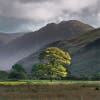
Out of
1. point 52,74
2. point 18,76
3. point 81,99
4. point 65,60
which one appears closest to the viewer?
point 81,99

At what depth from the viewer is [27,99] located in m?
36.7

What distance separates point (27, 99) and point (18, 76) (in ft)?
536

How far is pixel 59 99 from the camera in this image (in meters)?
37.1

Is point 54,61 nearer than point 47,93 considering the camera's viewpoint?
No

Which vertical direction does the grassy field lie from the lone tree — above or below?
below

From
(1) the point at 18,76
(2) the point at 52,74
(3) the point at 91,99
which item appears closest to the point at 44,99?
(3) the point at 91,99

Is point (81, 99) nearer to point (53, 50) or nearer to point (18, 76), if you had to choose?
point (53, 50)

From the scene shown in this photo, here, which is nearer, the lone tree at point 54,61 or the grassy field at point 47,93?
the grassy field at point 47,93

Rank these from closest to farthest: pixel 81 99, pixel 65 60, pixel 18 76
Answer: pixel 81 99 → pixel 65 60 → pixel 18 76

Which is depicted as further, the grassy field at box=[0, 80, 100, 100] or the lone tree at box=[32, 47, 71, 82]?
the lone tree at box=[32, 47, 71, 82]

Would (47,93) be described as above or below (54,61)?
below

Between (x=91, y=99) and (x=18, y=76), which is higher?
(x=18, y=76)

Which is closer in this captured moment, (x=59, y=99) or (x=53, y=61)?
(x=59, y=99)

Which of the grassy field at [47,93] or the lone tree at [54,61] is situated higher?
the lone tree at [54,61]
